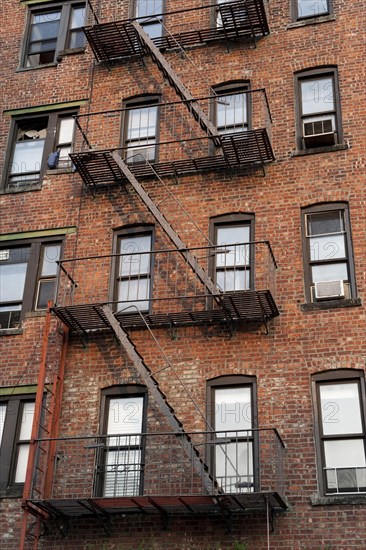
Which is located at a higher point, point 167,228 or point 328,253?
point 167,228

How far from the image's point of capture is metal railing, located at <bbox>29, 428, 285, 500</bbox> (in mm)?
14672

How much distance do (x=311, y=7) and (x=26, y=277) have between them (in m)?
9.17

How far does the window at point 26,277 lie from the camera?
59.0 feet

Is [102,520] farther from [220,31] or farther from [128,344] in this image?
[220,31]

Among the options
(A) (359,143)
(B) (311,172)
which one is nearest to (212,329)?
(B) (311,172)

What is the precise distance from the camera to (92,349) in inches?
666

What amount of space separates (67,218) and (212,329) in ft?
14.6

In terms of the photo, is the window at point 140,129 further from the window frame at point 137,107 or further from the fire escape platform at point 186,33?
the fire escape platform at point 186,33

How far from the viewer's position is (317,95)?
61.6 ft

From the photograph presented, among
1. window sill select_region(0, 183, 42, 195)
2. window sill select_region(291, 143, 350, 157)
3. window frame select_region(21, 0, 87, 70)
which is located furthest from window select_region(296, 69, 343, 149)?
window sill select_region(0, 183, 42, 195)

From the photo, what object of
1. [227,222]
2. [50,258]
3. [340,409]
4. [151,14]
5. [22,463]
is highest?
[151,14]

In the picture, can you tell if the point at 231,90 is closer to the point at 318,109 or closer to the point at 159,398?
the point at 318,109

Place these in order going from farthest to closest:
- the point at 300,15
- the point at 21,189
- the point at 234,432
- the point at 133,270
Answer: the point at 300,15 < the point at 21,189 < the point at 133,270 < the point at 234,432

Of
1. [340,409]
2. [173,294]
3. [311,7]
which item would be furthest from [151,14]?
[340,409]
